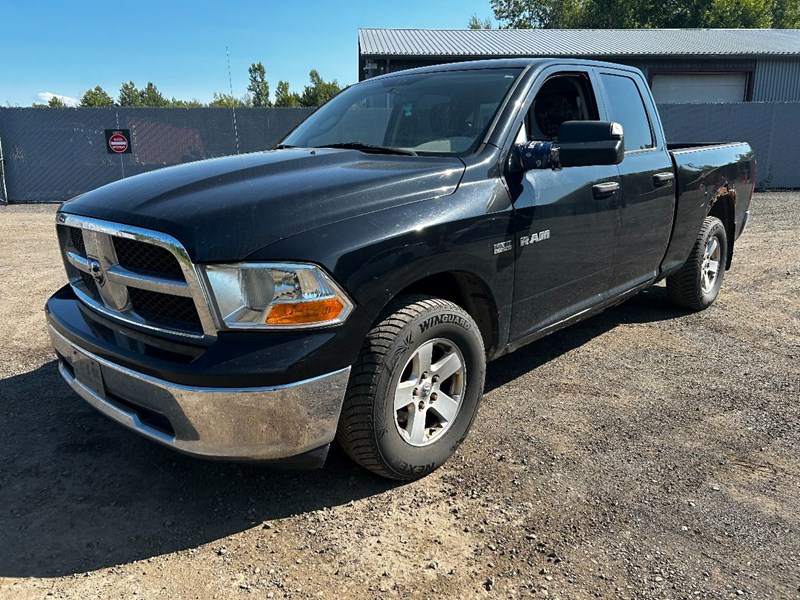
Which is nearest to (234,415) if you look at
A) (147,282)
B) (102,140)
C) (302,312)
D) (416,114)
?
(302,312)

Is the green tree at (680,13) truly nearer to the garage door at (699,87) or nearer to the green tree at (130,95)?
the garage door at (699,87)

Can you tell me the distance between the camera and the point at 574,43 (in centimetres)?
2250

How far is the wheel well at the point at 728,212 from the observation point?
18.5ft

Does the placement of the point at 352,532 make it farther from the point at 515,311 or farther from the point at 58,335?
the point at 58,335

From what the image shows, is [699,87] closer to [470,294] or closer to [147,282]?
[470,294]

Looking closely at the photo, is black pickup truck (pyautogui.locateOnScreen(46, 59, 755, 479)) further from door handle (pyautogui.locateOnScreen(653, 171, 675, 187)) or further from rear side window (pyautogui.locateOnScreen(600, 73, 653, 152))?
door handle (pyautogui.locateOnScreen(653, 171, 675, 187))

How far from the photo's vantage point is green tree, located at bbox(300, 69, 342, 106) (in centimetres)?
5397

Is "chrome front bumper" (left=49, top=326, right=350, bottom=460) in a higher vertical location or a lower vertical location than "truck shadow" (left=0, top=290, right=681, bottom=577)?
higher

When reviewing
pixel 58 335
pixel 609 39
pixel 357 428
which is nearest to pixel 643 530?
pixel 357 428

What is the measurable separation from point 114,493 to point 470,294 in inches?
74.4

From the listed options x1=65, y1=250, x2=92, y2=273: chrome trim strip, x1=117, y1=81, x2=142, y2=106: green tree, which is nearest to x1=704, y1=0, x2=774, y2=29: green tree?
x1=65, y1=250, x2=92, y2=273: chrome trim strip

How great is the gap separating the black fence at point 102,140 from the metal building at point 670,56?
5.98 meters

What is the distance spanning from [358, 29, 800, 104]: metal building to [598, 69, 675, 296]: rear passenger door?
1634 cm

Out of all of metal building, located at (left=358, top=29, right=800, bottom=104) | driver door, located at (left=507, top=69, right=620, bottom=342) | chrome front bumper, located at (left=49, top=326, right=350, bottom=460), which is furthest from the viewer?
metal building, located at (left=358, top=29, right=800, bottom=104)
